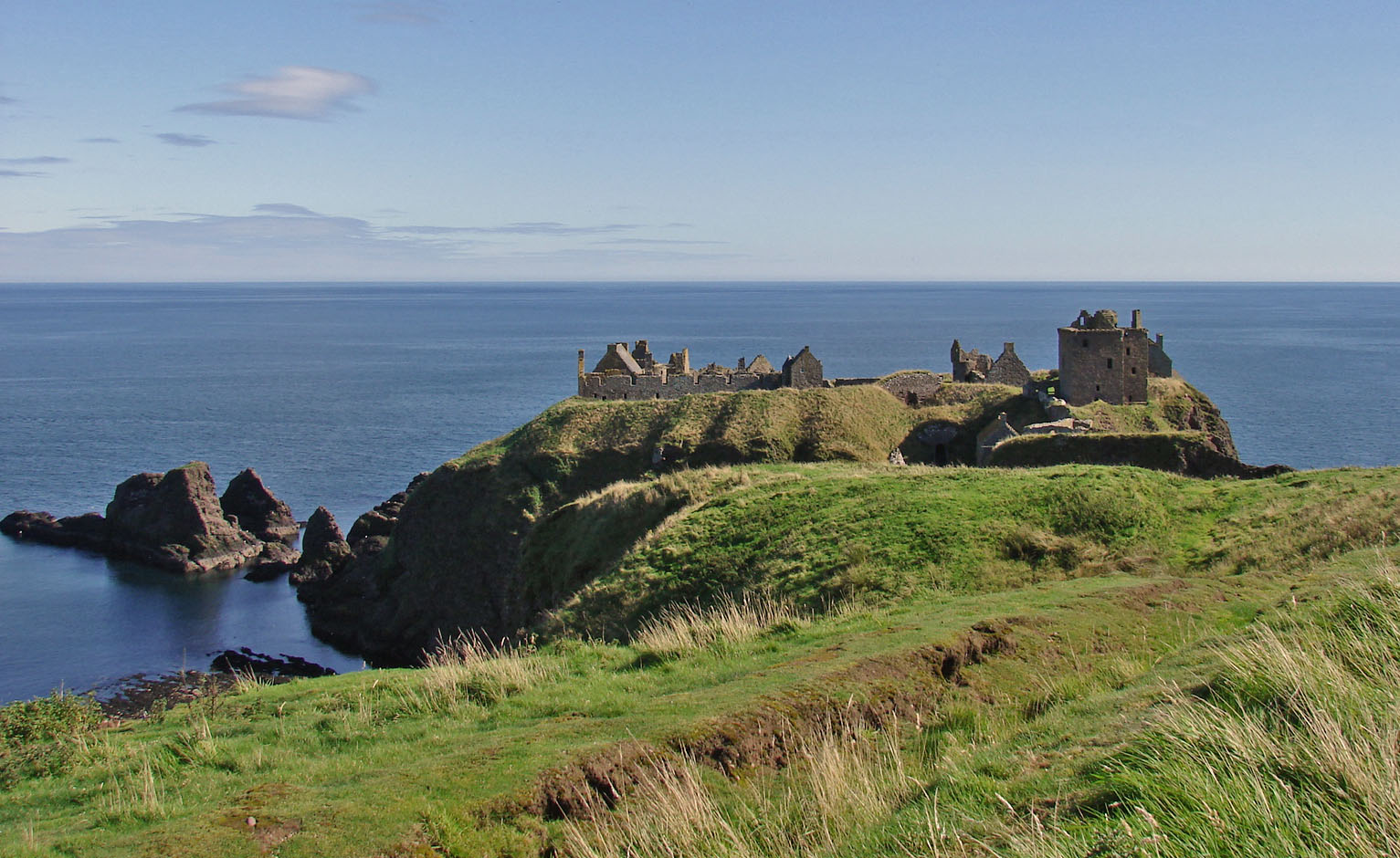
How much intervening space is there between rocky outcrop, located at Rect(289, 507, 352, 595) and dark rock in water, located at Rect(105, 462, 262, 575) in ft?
25.0

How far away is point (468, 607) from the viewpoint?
53.5 m

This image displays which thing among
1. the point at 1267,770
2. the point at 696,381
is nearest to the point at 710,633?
the point at 1267,770

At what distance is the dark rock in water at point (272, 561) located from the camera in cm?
6800

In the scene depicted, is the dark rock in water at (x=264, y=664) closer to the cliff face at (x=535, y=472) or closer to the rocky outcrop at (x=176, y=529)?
the cliff face at (x=535, y=472)

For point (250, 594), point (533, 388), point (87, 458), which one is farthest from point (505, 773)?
point (533, 388)

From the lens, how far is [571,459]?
174 feet

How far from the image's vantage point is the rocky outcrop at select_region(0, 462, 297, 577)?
230 ft

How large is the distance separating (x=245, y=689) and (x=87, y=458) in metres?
97.5

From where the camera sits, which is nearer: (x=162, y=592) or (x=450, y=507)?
(x=450, y=507)

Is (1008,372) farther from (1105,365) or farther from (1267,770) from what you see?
(1267,770)

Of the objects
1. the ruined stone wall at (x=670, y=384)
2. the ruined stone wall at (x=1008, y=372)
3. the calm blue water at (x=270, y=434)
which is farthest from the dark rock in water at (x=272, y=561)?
the ruined stone wall at (x=1008, y=372)

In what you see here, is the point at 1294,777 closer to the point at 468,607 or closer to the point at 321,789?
the point at 321,789

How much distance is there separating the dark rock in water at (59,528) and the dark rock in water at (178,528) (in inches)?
53.1

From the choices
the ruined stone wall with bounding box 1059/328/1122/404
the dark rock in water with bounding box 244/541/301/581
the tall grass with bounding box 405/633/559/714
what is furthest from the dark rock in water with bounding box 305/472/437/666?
the tall grass with bounding box 405/633/559/714
